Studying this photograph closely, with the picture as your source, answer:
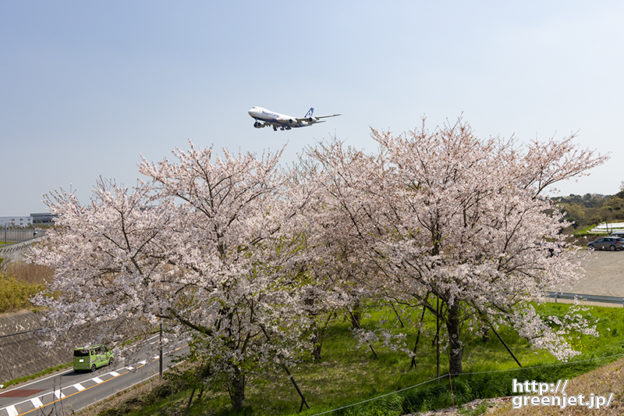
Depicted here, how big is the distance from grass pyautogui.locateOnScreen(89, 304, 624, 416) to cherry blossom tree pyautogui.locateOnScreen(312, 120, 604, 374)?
1153 millimetres

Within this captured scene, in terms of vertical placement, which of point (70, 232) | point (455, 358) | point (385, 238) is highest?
point (70, 232)

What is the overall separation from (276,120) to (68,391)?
4067cm

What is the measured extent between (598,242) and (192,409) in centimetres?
4255

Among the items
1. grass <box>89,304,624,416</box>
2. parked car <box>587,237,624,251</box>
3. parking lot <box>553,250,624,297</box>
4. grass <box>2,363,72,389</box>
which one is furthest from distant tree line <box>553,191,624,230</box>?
grass <box>2,363,72,389</box>

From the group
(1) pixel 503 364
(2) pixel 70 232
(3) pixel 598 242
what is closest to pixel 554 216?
(1) pixel 503 364

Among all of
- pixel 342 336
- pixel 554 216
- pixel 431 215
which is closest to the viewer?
pixel 431 215

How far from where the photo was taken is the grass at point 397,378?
40.7ft

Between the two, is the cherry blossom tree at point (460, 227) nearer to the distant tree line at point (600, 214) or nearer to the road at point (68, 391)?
the road at point (68, 391)

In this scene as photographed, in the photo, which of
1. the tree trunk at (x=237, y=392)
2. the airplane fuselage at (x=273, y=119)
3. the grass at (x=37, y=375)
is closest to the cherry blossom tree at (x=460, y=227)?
the tree trunk at (x=237, y=392)

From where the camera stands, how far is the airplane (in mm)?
56031

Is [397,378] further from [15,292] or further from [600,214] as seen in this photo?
[600,214]

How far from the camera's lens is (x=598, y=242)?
41656mm

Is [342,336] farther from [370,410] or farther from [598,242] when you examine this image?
[598,242]

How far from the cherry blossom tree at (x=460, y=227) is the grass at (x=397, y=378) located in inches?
45.4
